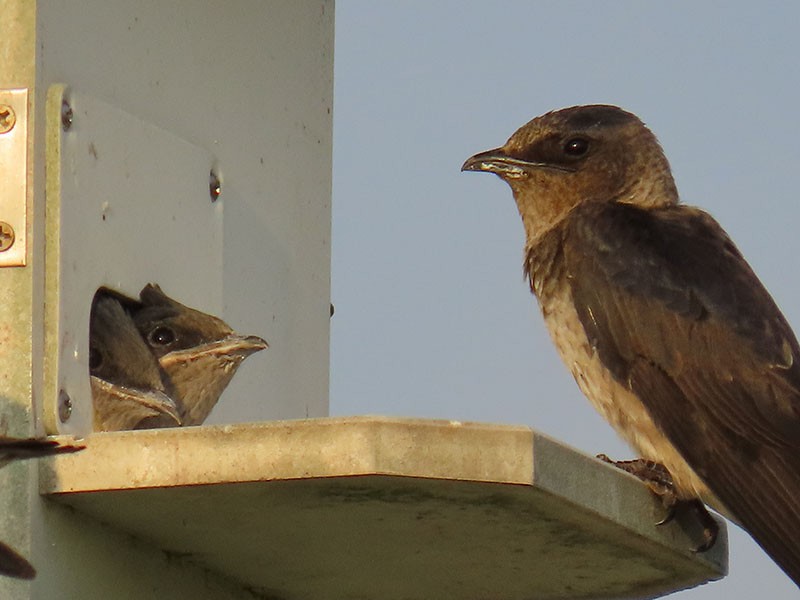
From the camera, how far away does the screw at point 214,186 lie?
499 centimetres

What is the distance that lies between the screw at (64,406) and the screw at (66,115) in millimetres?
615

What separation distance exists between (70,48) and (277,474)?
131 centimetres

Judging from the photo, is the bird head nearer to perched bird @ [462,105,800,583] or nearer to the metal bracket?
perched bird @ [462,105,800,583]

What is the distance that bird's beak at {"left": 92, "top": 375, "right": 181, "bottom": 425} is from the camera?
473 cm

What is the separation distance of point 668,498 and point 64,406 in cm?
136

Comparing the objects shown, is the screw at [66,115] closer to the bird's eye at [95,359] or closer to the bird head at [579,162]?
the bird's eye at [95,359]

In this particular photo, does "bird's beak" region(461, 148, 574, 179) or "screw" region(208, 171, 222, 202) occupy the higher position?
"bird's beak" region(461, 148, 574, 179)

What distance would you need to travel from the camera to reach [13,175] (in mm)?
4129

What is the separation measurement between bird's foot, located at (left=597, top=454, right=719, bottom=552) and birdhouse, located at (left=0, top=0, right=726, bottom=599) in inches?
1.6

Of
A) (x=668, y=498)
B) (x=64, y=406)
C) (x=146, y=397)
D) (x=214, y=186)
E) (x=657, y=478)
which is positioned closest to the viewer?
(x=64, y=406)

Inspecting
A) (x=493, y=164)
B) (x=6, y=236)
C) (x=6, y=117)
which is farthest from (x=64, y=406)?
(x=493, y=164)

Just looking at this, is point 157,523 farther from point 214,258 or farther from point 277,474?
point 214,258

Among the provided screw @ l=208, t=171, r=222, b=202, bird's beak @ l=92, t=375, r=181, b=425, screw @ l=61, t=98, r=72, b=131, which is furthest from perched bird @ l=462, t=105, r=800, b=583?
Result: screw @ l=61, t=98, r=72, b=131

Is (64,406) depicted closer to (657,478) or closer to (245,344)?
(245,344)
